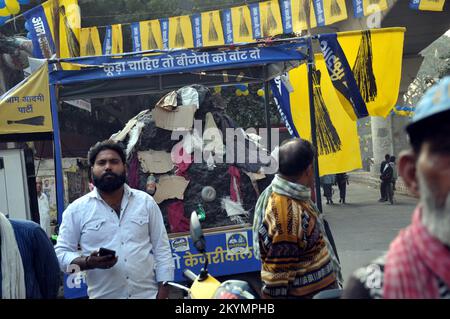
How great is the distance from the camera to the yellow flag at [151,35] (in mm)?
14484

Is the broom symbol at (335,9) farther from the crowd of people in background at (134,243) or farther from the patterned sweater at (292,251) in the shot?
the patterned sweater at (292,251)

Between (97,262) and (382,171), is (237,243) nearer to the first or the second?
(97,262)

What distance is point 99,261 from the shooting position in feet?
10.5

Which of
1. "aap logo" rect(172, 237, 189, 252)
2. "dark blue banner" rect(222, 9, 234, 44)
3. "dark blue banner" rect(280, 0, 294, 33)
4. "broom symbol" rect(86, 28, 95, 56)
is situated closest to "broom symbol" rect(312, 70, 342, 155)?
"aap logo" rect(172, 237, 189, 252)

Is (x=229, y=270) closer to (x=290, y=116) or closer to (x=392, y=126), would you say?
(x=290, y=116)

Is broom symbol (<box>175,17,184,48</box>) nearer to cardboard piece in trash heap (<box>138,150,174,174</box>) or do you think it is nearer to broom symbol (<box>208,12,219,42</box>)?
broom symbol (<box>208,12,219,42</box>)

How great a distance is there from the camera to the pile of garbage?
6504mm

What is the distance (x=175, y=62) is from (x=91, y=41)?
29.1 ft

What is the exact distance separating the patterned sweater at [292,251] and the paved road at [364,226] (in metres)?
3.53

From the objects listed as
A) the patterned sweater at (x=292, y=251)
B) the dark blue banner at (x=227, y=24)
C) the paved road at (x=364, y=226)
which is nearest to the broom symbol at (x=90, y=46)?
the dark blue banner at (x=227, y=24)

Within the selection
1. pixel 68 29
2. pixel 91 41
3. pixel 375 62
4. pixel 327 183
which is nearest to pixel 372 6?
pixel 327 183

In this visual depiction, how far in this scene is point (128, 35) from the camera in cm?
1689

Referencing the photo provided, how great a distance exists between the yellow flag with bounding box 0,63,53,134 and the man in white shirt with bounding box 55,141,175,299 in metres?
3.20
